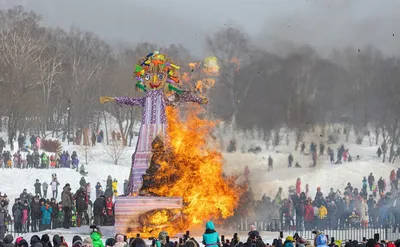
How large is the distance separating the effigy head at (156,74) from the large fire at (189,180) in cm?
89

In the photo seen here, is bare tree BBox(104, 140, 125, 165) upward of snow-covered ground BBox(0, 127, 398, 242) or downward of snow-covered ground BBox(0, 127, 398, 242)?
upward

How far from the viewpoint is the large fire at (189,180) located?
31172mm

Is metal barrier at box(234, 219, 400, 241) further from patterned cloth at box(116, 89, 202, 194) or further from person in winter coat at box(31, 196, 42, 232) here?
person in winter coat at box(31, 196, 42, 232)

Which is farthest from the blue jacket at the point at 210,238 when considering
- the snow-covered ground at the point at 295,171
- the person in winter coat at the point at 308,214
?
the snow-covered ground at the point at 295,171

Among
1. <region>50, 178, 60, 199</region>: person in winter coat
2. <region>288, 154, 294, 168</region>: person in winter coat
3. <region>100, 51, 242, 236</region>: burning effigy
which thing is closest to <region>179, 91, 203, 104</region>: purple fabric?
<region>100, 51, 242, 236</region>: burning effigy

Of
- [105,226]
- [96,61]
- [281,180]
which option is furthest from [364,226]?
[96,61]

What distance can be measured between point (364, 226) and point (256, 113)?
31.9ft

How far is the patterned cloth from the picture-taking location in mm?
32375

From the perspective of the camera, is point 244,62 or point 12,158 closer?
point 244,62

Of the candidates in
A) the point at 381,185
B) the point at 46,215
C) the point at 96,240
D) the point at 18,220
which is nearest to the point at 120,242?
the point at 96,240

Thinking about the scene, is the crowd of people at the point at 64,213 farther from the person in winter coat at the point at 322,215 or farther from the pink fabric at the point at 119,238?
the pink fabric at the point at 119,238

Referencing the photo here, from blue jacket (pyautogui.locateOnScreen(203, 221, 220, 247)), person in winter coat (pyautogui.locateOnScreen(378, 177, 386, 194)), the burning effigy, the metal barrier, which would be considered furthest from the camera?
person in winter coat (pyautogui.locateOnScreen(378, 177, 386, 194))

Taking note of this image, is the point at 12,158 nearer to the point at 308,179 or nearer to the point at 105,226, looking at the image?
the point at 308,179

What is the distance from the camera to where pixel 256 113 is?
44375 millimetres
